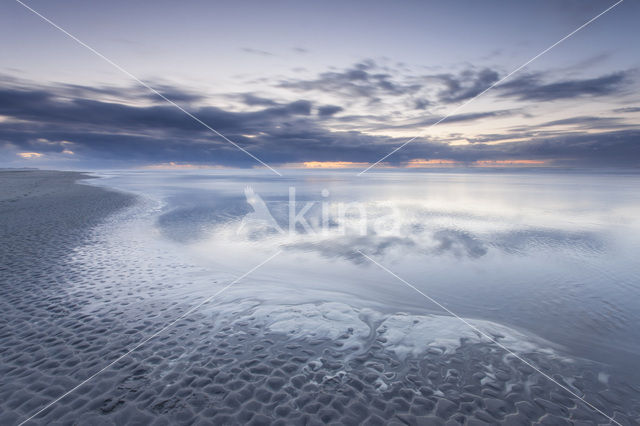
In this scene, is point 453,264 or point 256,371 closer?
point 256,371

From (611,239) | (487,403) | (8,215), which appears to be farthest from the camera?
(8,215)

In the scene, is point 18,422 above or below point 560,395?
above

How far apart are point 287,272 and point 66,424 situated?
8499 millimetres

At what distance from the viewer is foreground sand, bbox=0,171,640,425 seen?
5.18 metres

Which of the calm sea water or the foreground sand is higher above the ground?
the foreground sand

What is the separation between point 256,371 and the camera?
6281mm

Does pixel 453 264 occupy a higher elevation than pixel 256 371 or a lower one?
lower

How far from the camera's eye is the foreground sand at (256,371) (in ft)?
17.0

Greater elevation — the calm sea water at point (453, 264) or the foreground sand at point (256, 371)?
the foreground sand at point (256, 371)

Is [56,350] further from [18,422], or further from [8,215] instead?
[8,215]

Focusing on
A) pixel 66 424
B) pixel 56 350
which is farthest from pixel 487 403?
pixel 56 350

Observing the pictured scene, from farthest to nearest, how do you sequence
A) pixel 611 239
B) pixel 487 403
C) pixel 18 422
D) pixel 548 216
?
pixel 548 216 < pixel 611 239 < pixel 487 403 < pixel 18 422

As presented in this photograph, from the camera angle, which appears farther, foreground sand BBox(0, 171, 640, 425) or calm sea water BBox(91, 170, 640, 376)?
calm sea water BBox(91, 170, 640, 376)

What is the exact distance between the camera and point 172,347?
23.0 feet
